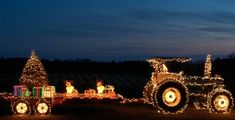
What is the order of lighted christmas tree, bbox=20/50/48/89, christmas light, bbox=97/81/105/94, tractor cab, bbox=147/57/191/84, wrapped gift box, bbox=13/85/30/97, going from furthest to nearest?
1. lighted christmas tree, bbox=20/50/48/89
2. christmas light, bbox=97/81/105/94
3. tractor cab, bbox=147/57/191/84
4. wrapped gift box, bbox=13/85/30/97

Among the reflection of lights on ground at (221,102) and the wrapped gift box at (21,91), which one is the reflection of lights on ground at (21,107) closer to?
the wrapped gift box at (21,91)

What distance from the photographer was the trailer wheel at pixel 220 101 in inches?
768

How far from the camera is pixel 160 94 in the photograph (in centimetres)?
1916

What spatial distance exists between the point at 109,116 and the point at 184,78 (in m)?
2.87

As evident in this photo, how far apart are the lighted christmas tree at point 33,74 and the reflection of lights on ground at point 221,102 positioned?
5808mm

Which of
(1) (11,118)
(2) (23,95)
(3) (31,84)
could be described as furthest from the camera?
(3) (31,84)

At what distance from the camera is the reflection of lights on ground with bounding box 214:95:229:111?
19.6 metres

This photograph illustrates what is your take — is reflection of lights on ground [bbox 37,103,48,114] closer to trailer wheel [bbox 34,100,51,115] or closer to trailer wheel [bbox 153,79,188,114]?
trailer wheel [bbox 34,100,51,115]

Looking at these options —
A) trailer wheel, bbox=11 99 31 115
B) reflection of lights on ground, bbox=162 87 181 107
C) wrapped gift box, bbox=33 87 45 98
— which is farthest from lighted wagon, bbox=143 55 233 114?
trailer wheel, bbox=11 99 31 115

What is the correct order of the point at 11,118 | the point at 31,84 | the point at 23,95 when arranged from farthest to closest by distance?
the point at 31,84
the point at 23,95
the point at 11,118

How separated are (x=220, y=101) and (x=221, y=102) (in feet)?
0.28

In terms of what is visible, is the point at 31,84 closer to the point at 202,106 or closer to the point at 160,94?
the point at 160,94

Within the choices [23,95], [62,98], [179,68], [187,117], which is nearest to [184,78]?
[179,68]

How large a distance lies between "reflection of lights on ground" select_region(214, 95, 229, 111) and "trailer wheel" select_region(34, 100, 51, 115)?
5.29 meters
